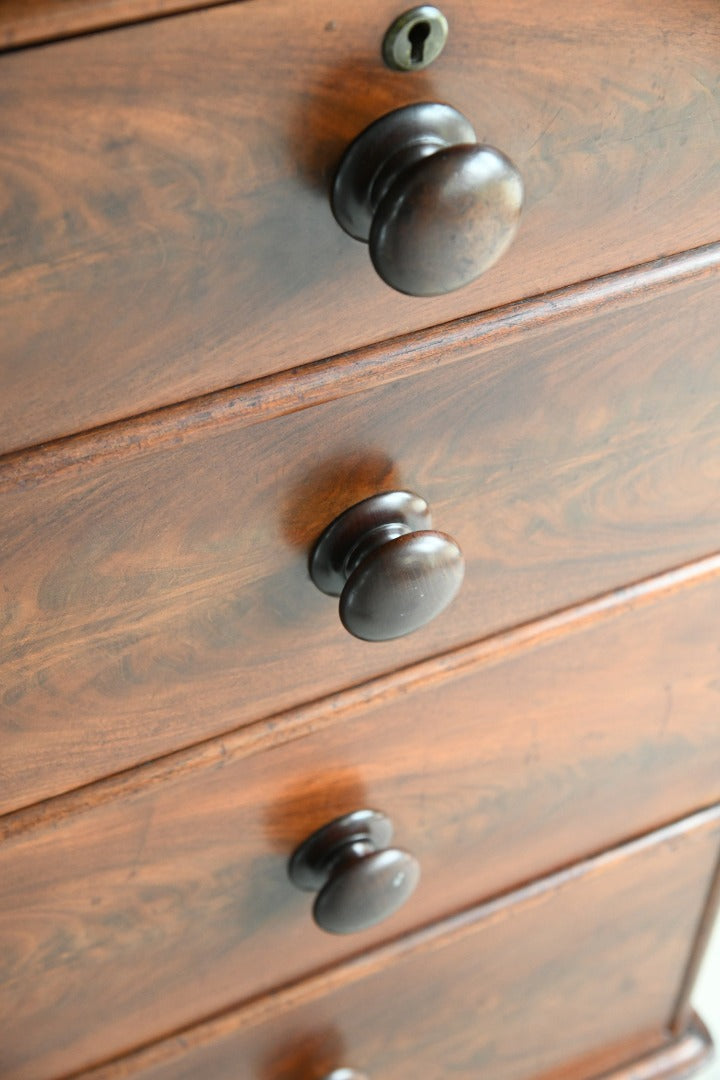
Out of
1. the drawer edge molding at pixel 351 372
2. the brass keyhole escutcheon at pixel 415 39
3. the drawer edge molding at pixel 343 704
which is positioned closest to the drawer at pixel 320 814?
the drawer edge molding at pixel 343 704

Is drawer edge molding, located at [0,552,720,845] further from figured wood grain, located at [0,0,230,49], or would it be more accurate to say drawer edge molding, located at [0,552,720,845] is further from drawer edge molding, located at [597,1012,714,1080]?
drawer edge molding, located at [597,1012,714,1080]

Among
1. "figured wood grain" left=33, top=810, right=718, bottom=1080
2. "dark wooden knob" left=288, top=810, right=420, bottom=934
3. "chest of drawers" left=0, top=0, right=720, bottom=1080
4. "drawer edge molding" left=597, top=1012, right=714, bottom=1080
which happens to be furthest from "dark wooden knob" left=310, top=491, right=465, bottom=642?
"drawer edge molding" left=597, top=1012, right=714, bottom=1080

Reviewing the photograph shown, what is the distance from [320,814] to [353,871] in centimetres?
3

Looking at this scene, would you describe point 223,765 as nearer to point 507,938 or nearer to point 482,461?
point 482,461

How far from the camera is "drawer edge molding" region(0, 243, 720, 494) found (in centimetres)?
35

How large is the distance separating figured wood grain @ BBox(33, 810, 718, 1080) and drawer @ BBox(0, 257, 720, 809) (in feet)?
0.69

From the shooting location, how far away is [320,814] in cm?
52

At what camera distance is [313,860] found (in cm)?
52

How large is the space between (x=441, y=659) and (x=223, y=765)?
0.34ft

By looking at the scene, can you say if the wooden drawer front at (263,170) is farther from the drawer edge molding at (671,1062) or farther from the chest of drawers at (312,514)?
the drawer edge molding at (671,1062)

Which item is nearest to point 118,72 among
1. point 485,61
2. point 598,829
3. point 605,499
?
point 485,61

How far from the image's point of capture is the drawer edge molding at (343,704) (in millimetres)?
440

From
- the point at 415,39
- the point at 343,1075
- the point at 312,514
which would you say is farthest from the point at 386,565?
the point at 343,1075

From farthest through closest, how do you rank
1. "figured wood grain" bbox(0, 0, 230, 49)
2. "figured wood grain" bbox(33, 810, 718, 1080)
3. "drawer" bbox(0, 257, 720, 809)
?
Answer: "figured wood grain" bbox(33, 810, 718, 1080), "drawer" bbox(0, 257, 720, 809), "figured wood grain" bbox(0, 0, 230, 49)
